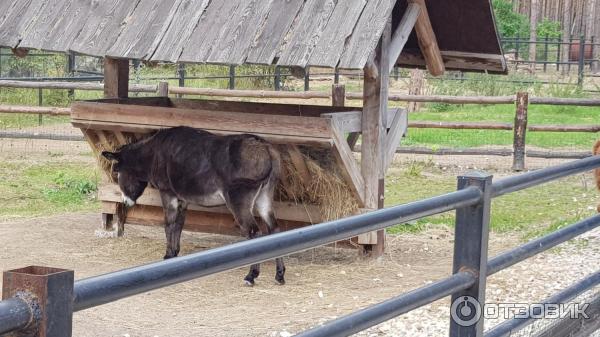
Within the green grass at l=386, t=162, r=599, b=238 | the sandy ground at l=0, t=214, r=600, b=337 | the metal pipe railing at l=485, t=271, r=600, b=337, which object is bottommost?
the sandy ground at l=0, t=214, r=600, b=337

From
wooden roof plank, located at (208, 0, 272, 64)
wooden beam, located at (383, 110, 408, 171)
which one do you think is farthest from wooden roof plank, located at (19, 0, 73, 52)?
wooden beam, located at (383, 110, 408, 171)

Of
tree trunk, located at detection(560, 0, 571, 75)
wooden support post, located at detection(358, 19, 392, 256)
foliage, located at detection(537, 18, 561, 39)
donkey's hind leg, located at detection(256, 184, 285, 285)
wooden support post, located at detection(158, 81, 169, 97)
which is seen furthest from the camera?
tree trunk, located at detection(560, 0, 571, 75)

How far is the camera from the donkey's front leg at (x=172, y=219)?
8.55 meters

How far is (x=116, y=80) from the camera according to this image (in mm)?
9812

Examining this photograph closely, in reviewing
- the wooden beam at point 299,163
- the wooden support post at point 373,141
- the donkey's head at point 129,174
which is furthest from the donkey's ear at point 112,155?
the wooden support post at point 373,141

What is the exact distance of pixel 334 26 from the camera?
24.7 feet

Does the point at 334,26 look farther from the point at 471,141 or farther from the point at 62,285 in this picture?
the point at 471,141

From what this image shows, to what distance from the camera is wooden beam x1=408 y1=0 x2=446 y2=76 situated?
856 centimetres

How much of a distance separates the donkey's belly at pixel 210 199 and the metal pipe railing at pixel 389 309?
16.1ft

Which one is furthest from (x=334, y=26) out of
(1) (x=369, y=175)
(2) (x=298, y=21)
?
(1) (x=369, y=175)

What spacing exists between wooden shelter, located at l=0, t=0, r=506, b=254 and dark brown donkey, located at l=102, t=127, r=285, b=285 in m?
0.18

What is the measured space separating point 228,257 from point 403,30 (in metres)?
6.35

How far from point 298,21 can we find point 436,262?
2569 millimetres

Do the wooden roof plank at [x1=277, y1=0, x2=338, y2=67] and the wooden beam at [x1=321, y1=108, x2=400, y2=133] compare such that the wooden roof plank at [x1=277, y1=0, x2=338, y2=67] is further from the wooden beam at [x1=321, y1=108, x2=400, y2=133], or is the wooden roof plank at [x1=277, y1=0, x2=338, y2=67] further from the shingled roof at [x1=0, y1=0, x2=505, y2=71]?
the wooden beam at [x1=321, y1=108, x2=400, y2=133]
